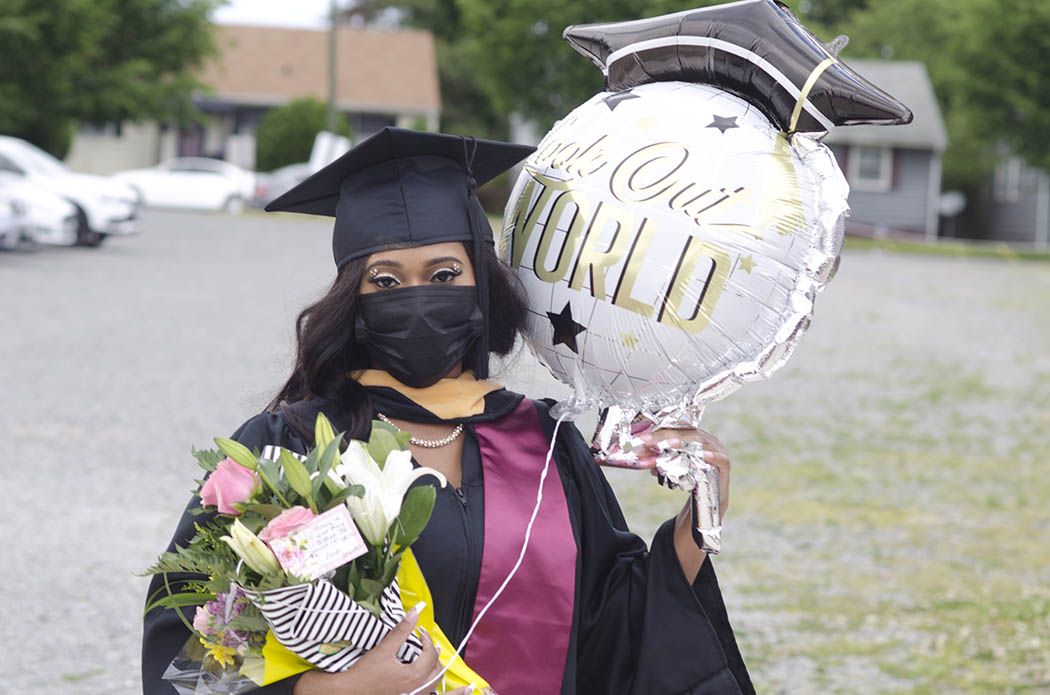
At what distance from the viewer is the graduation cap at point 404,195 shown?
229cm

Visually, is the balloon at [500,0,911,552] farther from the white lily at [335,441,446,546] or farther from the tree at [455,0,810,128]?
the tree at [455,0,810,128]

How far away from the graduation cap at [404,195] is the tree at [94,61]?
26259mm

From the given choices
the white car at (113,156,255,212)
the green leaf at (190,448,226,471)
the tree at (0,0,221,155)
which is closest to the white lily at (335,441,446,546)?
the green leaf at (190,448,226,471)

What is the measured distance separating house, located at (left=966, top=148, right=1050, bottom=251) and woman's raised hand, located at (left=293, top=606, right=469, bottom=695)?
38.5m

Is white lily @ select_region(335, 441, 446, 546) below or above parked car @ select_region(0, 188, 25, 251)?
above

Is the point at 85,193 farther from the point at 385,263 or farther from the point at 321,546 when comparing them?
the point at 321,546

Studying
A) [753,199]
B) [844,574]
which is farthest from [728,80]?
[844,574]

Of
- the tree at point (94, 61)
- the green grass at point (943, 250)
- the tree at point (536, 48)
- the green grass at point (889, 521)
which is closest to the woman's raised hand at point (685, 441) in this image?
the green grass at point (889, 521)

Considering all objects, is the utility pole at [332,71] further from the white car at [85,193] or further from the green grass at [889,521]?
the green grass at [889,521]

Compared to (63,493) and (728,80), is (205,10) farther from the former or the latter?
(728,80)

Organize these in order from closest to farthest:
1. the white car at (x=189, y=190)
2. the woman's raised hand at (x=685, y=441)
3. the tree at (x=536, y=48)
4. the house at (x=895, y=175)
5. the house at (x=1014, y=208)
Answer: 1. the woman's raised hand at (x=685, y=441)
2. the white car at (x=189, y=190)
3. the tree at (x=536, y=48)
4. the house at (x=895, y=175)
5. the house at (x=1014, y=208)

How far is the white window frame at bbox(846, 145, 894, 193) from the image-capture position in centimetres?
3741

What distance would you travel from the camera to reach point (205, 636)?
79.7 inches

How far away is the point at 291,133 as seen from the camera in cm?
3628
